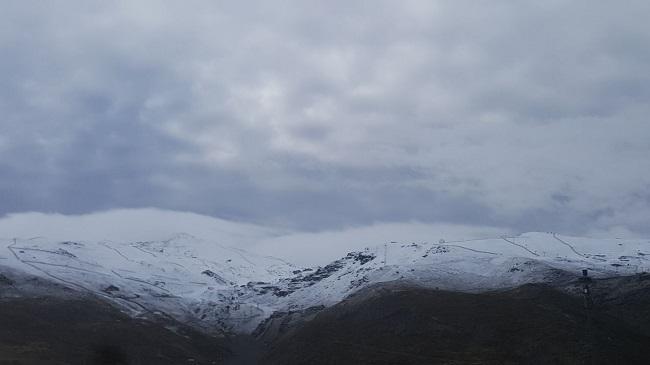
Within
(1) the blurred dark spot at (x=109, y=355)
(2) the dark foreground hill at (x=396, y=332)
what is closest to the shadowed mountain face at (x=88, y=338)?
(1) the blurred dark spot at (x=109, y=355)

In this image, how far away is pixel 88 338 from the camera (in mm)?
112000

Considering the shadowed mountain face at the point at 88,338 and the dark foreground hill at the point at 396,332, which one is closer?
the dark foreground hill at the point at 396,332

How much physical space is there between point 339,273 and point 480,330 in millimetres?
80235

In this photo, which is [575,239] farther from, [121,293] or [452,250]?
[121,293]

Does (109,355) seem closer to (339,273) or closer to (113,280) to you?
(113,280)

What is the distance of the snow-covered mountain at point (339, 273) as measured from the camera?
132125 millimetres

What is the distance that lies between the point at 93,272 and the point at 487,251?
101 metres

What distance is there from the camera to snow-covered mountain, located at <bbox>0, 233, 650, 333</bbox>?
132125 millimetres

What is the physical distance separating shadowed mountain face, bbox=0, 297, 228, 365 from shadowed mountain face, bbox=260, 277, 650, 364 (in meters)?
18.1

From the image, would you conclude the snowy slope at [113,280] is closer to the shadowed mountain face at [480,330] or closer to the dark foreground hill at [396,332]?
the dark foreground hill at [396,332]

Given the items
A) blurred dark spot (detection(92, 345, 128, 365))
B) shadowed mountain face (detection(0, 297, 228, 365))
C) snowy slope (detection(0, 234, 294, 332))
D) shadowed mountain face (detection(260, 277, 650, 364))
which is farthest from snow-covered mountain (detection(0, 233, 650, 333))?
blurred dark spot (detection(92, 345, 128, 365))

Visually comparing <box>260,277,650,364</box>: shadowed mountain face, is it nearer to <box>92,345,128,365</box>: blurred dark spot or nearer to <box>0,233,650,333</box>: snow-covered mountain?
<box>0,233,650,333</box>: snow-covered mountain

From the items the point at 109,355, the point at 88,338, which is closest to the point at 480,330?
the point at 109,355

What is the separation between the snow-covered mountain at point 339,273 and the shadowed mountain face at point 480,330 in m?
17.7
